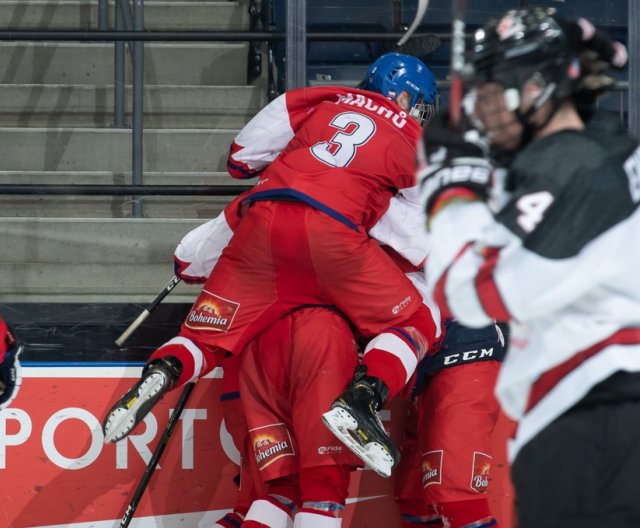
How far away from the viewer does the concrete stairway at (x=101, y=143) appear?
3988 millimetres

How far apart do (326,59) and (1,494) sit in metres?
1.79

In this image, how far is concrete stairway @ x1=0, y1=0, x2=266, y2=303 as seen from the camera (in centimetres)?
399

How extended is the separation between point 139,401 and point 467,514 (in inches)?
37.7

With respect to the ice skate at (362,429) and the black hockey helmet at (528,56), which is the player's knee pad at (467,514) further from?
the black hockey helmet at (528,56)

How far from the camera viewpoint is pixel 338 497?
3.17 metres

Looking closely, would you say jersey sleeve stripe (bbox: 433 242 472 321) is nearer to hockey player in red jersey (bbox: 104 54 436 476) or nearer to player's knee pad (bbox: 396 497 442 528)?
hockey player in red jersey (bbox: 104 54 436 476)

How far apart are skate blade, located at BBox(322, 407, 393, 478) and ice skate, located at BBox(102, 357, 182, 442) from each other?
50 cm

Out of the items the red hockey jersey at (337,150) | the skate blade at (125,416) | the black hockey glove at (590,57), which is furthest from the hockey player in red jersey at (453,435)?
the black hockey glove at (590,57)

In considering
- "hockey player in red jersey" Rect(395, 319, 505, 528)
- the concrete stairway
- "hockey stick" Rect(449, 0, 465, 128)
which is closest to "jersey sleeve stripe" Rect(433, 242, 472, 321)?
"hockey stick" Rect(449, 0, 465, 128)

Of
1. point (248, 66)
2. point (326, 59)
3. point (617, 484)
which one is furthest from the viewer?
point (248, 66)

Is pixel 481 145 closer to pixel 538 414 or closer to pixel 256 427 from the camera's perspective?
pixel 538 414

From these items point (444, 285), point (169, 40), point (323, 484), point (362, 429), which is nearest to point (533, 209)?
point (444, 285)

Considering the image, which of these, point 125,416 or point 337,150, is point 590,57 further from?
point 125,416

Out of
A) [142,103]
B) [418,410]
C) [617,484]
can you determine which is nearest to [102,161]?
[142,103]
